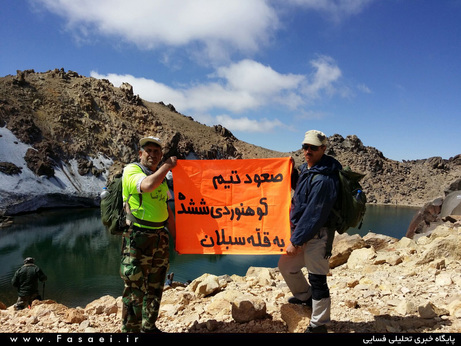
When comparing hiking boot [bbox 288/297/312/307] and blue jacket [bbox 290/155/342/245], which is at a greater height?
blue jacket [bbox 290/155/342/245]

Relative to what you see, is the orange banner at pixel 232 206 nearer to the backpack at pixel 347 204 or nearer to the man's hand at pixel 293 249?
the man's hand at pixel 293 249

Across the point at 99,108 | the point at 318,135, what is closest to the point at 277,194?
the point at 318,135

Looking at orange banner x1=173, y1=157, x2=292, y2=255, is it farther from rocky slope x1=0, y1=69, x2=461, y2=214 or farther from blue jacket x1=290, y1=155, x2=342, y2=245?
rocky slope x1=0, y1=69, x2=461, y2=214

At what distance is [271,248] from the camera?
3941 mm

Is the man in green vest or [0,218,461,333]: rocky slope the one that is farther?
[0,218,461,333]: rocky slope

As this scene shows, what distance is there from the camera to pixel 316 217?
3051 millimetres

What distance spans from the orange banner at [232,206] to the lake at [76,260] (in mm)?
13046

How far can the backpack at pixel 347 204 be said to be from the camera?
3189 millimetres

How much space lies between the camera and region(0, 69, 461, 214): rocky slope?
41719 mm

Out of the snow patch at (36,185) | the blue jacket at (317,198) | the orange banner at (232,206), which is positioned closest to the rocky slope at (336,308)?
the orange banner at (232,206)

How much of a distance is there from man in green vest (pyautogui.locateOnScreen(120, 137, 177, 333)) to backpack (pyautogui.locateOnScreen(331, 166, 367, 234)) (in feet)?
5.73
